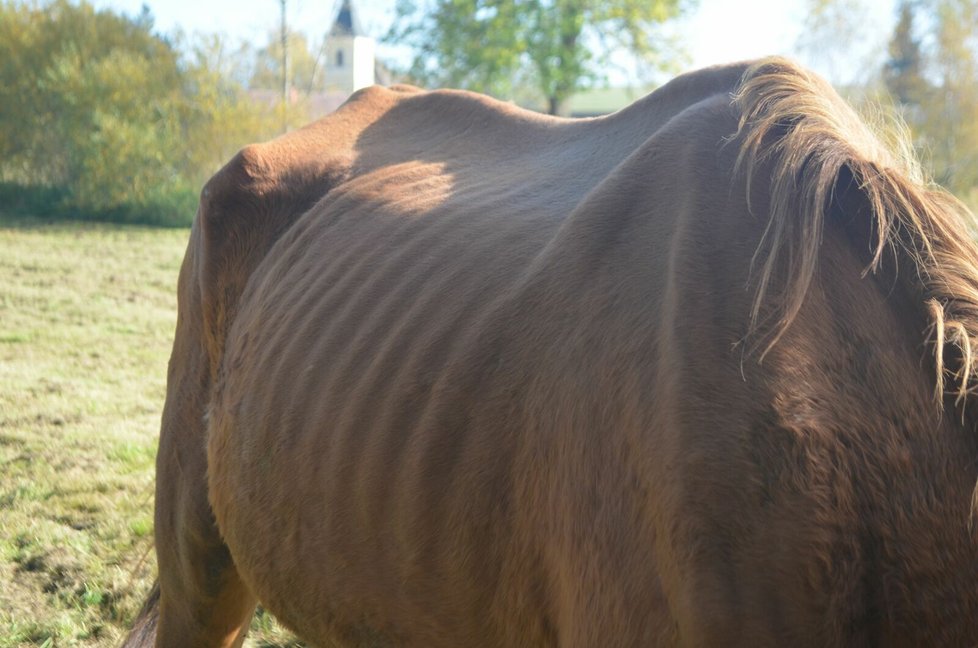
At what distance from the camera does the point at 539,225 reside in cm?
168

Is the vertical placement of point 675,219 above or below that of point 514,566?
above

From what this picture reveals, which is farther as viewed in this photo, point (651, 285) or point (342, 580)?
point (342, 580)

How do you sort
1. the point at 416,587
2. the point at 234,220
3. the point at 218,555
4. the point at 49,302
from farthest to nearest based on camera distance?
the point at 49,302
the point at 234,220
the point at 218,555
the point at 416,587

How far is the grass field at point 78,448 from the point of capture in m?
3.39

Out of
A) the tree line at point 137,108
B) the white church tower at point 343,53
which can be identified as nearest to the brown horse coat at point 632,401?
the tree line at point 137,108

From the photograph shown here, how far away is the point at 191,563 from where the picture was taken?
2.38 meters

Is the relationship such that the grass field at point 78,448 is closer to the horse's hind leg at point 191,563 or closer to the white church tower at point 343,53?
the horse's hind leg at point 191,563

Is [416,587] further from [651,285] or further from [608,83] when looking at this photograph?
[608,83]

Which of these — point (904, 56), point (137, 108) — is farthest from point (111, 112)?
point (904, 56)

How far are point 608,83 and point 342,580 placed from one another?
28696 mm

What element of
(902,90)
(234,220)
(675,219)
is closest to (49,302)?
(234,220)

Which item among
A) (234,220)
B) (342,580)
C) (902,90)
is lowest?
(342,580)

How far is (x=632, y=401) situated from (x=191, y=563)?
5.29ft

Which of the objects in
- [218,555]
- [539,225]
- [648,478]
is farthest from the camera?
[218,555]
